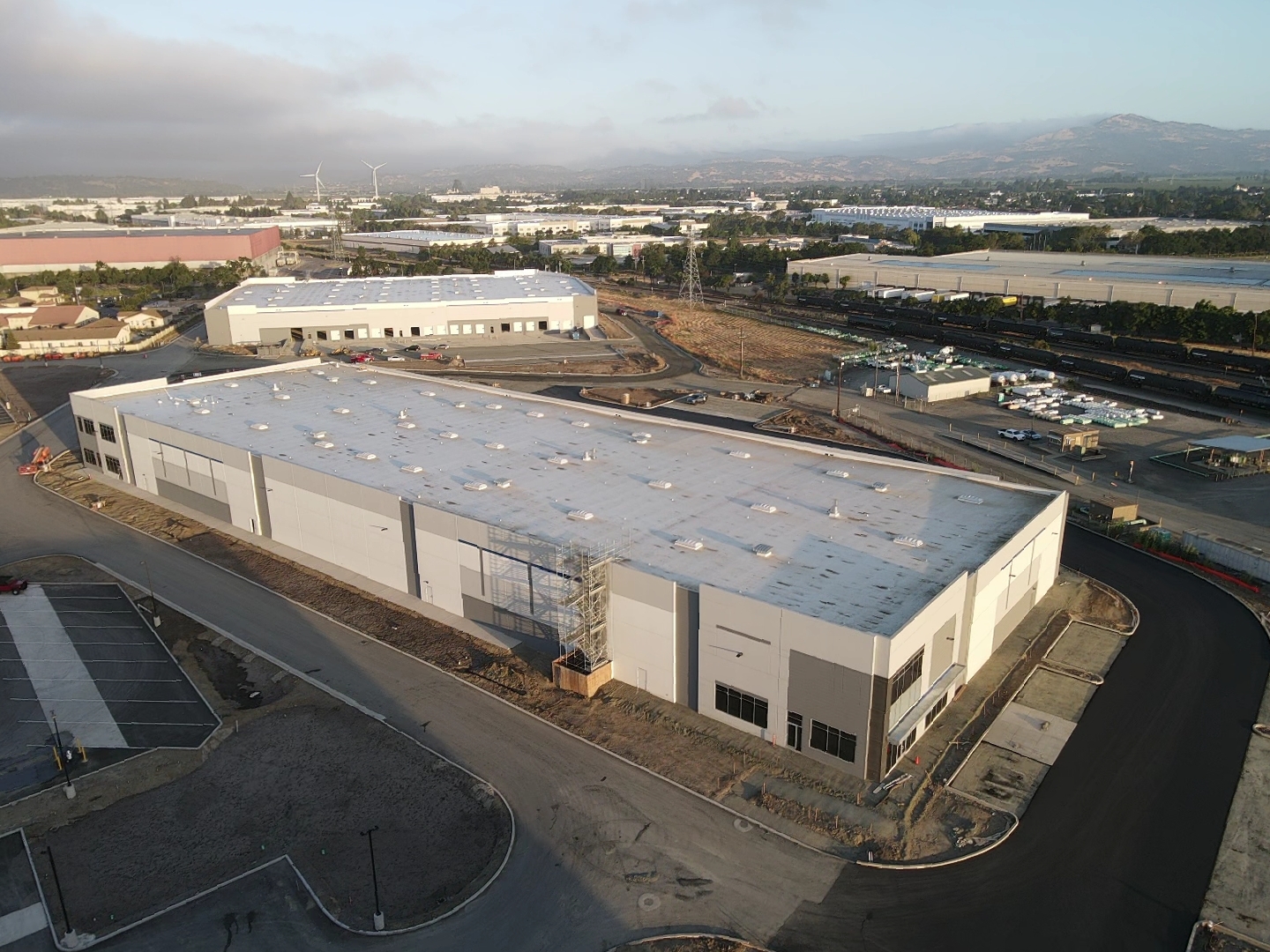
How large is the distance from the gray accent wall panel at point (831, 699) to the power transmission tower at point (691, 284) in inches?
1884

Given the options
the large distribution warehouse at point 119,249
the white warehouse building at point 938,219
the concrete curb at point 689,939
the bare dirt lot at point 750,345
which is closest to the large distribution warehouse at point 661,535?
the concrete curb at point 689,939

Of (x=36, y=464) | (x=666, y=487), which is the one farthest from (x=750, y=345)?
(x=36, y=464)

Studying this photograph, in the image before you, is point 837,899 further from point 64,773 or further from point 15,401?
point 15,401

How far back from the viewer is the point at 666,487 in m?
18.6

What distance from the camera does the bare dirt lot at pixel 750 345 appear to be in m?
42.3

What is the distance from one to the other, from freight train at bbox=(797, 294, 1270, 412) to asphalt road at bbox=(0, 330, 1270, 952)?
75.6 feet

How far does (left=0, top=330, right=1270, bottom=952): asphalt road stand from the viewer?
9938mm

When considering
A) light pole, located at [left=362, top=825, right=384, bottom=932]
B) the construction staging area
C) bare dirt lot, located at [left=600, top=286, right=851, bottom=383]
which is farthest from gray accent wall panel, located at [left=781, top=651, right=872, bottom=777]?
the construction staging area

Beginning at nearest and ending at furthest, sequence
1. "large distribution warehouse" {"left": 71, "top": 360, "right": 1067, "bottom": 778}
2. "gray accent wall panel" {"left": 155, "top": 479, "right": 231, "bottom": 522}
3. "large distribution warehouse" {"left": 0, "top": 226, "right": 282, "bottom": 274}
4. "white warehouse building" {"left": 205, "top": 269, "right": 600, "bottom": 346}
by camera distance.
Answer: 1. "large distribution warehouse" {"left": 71, "top": 360, "right": 1067, "bottom": 778}
2. "gray accent wall panel" {"left": 155, "top": 479, "right": 231, "bottom": 522}
3. "white warehouse building" {"left": 205, "top": 269, "right": 600, "bottom": 346}
4. "large distribution warehouse" {"left": 0, "top": 226, "right": 282, "bottom": 274}

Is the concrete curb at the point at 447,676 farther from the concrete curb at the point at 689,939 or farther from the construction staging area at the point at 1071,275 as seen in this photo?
the construction staging area at the point at 1071,275

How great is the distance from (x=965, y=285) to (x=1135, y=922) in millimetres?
56157

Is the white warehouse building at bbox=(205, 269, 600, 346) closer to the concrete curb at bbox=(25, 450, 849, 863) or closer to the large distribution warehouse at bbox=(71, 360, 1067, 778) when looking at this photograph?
the large distribution warehouse at bbox=(71, 360, 1067, 778)

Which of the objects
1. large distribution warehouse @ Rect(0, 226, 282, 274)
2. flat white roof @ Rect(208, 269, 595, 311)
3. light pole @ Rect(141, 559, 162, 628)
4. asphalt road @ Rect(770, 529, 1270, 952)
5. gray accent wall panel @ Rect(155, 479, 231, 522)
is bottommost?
asphalt road @ Rect(770, 529, 1270, 952)

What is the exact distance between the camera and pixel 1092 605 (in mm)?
17922
